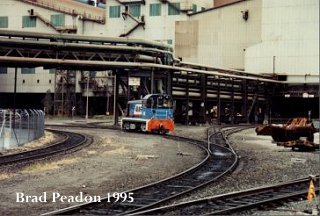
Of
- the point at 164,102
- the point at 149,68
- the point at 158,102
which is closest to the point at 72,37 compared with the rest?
the point at 149,68

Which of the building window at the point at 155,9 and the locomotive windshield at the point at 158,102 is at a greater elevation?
the building window at the point at 155,9

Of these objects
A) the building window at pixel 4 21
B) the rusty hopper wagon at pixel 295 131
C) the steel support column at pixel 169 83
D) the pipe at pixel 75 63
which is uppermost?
the building window at pixel 4 21

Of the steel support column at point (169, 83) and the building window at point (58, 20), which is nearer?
the steel support column at point (169, 83)

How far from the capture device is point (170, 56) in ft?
149

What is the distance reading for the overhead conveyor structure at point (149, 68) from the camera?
3803cm

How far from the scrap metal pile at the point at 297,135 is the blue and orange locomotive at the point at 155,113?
8652mm

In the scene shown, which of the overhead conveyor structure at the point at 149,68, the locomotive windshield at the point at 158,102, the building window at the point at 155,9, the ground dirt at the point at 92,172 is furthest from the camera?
the building window at the point at 155,9

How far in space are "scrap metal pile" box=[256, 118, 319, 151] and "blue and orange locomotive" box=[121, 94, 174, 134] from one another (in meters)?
8.65

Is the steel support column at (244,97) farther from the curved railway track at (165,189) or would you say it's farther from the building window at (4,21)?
the building window at (4,21)

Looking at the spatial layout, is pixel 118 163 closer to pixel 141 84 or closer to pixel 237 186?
pixel 237 186

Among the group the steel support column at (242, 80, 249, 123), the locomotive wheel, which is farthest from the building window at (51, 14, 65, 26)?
the locomotive wheel

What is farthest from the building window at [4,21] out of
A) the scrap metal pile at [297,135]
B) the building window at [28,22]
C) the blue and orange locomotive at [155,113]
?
the scrap metal pile at [297,135]

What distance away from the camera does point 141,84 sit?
4597 centimetres

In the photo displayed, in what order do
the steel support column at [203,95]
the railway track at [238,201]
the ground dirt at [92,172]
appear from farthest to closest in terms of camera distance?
the steel support column at [203,95]
the ground dirt at [92,172]
the railway track at [238,201]
